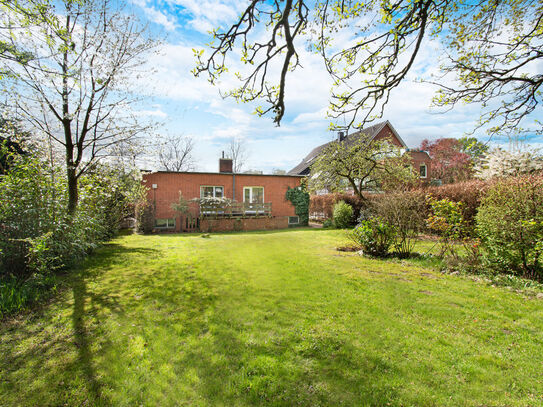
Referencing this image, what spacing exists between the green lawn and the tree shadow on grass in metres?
0.01

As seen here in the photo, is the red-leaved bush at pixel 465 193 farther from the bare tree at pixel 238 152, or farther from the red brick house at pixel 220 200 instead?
the bare tree at pixel 238 152

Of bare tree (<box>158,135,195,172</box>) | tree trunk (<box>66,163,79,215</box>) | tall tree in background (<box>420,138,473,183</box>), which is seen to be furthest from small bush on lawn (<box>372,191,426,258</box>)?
bare tree (<box>158,135,195,172</box>)

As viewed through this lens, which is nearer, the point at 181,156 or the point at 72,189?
the point at 72,189

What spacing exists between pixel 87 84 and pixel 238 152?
34047mm

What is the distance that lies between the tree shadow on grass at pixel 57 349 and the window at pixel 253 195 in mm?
12908

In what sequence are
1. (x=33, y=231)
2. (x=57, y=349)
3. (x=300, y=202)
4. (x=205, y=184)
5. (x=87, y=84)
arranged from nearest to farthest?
(x=57, y=349), (x=33, y=231), (x=87, y=84), (x=205, y=184), (x=300, y=202)

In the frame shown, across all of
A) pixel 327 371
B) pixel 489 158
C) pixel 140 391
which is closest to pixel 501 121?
pixel 327 371

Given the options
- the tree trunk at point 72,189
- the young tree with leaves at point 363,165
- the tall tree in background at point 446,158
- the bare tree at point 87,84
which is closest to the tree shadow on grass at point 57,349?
the tree trunk at point 72,189

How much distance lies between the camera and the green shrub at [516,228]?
14.9 ft

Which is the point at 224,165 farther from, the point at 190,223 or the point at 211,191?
the point at 190,223

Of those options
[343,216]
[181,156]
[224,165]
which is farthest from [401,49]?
[181,156]

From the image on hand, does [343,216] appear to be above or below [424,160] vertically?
below

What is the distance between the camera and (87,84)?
273 inches

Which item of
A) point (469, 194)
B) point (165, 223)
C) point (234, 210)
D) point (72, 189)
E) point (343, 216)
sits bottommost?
point (165, 223)
